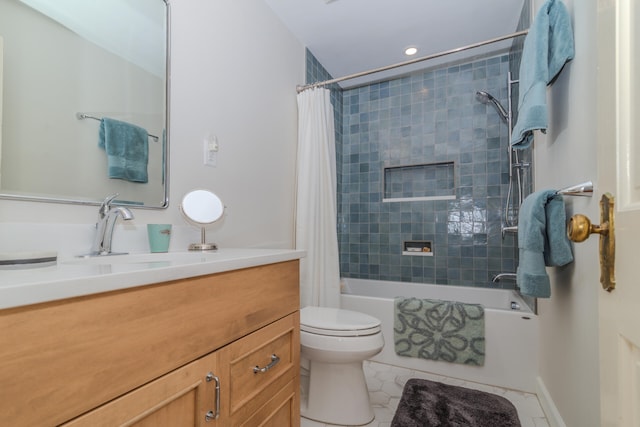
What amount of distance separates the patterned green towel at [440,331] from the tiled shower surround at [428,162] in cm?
77

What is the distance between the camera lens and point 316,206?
216cm

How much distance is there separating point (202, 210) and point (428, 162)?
7.03 feet

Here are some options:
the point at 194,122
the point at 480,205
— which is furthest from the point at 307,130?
the point at 480,205

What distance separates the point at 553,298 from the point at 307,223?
4.63 feet

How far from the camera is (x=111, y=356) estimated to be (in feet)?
1.83

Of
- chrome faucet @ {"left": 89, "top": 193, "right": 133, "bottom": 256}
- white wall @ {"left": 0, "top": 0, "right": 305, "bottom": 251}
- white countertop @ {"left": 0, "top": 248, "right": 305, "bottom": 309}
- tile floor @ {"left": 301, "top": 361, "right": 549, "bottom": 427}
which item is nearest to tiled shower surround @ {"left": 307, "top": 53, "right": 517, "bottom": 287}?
white wall @ {"left": 0, "top": 0, "right": 305, "bottom": 251}

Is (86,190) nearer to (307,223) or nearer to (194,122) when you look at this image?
(194,122)

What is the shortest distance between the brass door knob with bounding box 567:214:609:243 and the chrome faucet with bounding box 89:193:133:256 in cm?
115

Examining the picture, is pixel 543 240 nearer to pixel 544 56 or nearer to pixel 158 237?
pixel 544 56

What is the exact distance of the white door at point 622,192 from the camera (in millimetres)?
429

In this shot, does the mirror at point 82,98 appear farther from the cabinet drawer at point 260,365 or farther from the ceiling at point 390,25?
the ceiling at point 390,25

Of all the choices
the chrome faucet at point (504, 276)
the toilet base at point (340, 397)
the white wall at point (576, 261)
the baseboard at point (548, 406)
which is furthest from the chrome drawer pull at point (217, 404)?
the chrome faucet at point (504, 276)

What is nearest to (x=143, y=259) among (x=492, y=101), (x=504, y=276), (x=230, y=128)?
(x=230, y=128)

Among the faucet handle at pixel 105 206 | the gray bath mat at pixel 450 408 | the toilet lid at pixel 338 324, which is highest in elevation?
the faucet handle at pixel 105 206
